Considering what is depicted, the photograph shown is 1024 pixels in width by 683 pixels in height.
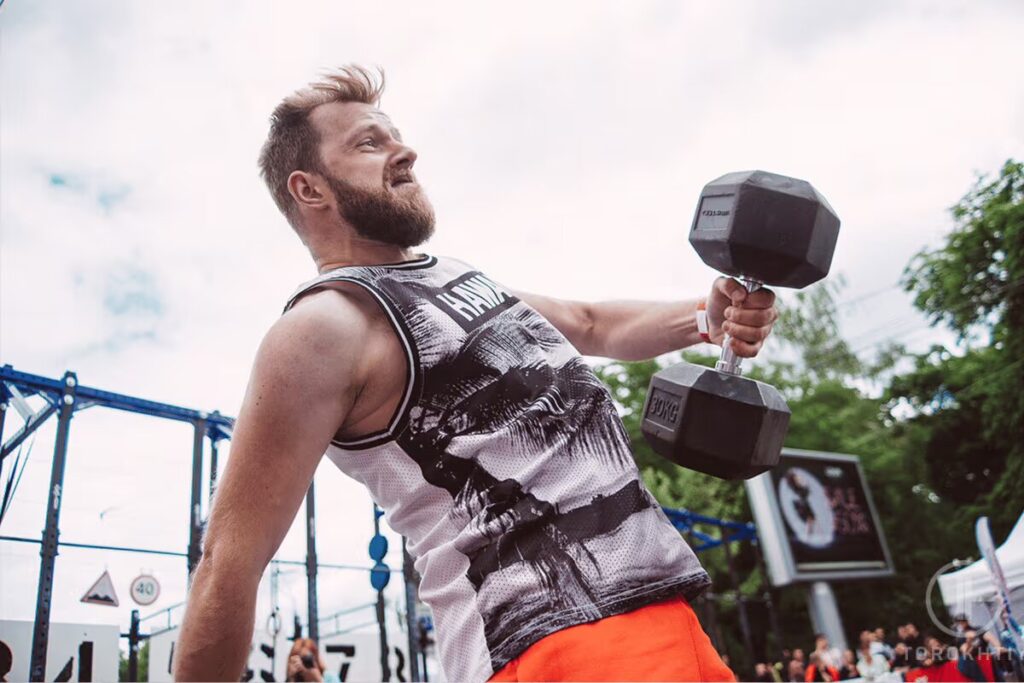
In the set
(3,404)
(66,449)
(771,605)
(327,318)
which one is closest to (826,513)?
(771,605)

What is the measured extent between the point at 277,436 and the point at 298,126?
82cm

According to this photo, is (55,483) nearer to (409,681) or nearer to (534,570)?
(409,681)

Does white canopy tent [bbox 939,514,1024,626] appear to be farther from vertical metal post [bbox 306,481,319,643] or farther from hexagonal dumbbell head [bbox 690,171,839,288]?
hexagonal dumbbell head [bbox 690,171,839,288]

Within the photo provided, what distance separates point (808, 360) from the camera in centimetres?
1930

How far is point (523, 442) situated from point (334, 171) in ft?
2.38

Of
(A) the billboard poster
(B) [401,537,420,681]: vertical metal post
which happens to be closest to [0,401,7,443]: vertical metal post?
(B) [401,537,420,681]: vertical metal post

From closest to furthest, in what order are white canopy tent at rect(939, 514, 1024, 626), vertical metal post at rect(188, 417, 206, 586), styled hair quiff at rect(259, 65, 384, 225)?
styled hair quiff at rect(259, 65, 384, 225)
vertical metal post at rect(188, 417, 206, 586)
white canopy tent at rect(939, 514, 1024, 626)

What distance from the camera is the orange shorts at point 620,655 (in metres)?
1.10

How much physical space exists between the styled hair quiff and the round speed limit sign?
411 centimetres

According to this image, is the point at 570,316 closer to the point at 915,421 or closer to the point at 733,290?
the point at 733,290

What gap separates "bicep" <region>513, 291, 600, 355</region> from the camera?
1.95 metres

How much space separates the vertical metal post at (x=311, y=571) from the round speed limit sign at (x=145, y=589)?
1170 mm

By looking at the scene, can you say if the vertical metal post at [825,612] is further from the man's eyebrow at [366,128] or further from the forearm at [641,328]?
the man's eyebrow at [366,128]

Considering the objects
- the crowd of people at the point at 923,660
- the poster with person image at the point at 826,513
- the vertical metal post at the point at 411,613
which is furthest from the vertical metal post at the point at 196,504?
the poster with person image at the point at 826,513
